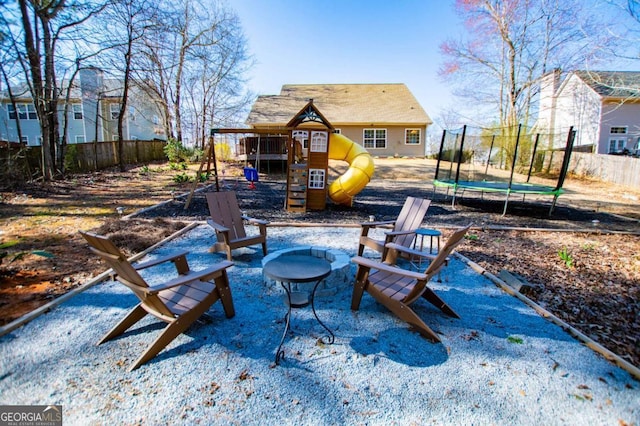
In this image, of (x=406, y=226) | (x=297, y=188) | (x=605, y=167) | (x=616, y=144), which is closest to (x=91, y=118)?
(x=297, y=188)

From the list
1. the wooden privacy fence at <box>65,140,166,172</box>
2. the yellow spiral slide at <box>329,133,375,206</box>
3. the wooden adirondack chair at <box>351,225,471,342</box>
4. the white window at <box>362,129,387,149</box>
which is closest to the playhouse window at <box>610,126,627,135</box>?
the white window at <box>362,129,387,149</box>

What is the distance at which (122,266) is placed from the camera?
2.65 m

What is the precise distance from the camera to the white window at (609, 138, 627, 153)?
73.6 feet

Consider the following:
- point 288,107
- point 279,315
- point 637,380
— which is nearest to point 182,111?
point 288,107

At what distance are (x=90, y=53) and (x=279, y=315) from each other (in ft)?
45.2

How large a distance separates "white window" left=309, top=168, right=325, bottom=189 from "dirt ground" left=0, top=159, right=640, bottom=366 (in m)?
0.69

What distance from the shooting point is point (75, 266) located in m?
4.77

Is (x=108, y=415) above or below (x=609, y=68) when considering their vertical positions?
below

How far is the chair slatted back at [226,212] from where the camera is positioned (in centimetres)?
521

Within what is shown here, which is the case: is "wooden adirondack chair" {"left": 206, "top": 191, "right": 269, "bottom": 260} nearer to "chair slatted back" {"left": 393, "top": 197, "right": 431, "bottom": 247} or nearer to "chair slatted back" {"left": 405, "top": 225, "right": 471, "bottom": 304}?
"chair slatted back" {"left": 393, "top": 197, "right": 431, "bottom": 247}

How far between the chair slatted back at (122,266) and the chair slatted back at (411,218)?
3.26m

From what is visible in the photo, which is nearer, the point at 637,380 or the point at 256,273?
the point at 637,380

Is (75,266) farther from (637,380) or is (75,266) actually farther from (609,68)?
(609,68)

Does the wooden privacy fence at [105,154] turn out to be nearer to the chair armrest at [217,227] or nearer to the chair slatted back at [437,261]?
the chair armrest at [217,227]
